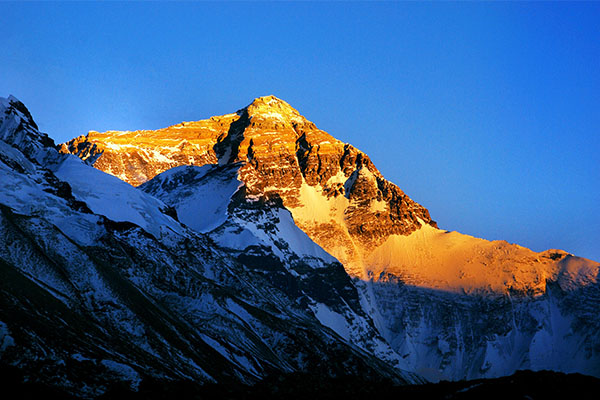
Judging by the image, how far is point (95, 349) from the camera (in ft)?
434

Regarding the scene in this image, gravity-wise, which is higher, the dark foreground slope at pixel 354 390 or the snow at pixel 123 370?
the snow at pixel 123 370

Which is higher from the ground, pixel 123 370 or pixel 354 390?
pixel 123 370

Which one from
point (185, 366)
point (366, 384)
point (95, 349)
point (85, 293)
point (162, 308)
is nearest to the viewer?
point (366, 384)

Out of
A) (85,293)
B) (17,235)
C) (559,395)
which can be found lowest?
(559,395)

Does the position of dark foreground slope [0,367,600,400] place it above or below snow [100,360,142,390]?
below

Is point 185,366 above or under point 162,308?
under

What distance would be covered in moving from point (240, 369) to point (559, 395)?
11377 centimetres

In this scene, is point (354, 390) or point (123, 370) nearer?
point (354, 390)

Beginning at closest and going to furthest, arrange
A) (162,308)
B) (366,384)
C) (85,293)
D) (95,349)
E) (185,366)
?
(366,384) → (95,349) → (185,366) → (85,293) → (162,308)

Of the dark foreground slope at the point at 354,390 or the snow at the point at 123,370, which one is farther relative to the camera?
the snow at the point at 123,370

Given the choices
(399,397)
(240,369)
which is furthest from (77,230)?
(399,397)

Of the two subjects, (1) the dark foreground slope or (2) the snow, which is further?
(2) the snow

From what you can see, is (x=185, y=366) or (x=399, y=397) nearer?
(x=399, y=397)

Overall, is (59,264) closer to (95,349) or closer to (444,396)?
(95,349)
